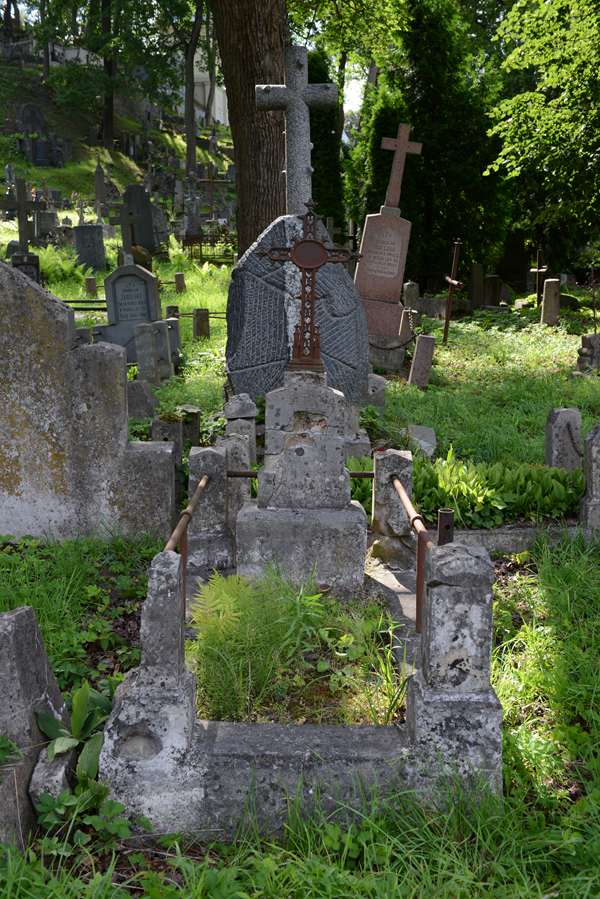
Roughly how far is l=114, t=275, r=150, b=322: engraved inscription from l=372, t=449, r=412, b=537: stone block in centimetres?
781

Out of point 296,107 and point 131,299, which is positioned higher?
point 296,107

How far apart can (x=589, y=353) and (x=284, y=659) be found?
29.8 feet

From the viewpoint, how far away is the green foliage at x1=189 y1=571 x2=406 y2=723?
351cm

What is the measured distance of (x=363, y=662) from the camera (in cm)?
385

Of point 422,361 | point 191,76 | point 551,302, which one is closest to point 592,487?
point 422,361

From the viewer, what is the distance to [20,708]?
114 inches

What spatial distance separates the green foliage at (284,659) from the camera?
3512 mm

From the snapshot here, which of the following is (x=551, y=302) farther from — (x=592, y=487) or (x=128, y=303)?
(x=592, y=487)

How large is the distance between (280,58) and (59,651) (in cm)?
885

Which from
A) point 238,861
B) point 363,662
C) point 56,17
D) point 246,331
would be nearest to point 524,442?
point 246,331

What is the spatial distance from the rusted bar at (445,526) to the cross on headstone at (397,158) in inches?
435

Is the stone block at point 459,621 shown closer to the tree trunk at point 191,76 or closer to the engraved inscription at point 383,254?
the engraved inscription at point 383,254

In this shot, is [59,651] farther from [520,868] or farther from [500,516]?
[500,516]

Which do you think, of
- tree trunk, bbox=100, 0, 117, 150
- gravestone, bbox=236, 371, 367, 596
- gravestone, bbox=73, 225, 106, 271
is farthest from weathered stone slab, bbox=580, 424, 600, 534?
tree trunk, bbox=100, 0, 117, 150
